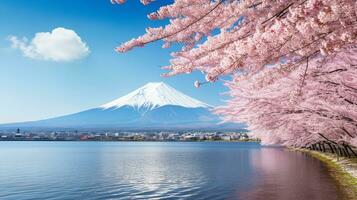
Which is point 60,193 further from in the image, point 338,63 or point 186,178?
point 338,63

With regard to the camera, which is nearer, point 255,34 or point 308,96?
point 255,34

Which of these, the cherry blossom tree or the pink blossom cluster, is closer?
the cherry blossom tree

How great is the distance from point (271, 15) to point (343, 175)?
2490 centimetres

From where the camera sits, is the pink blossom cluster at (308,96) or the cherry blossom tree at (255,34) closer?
the cherry blossom tree at (255,34)

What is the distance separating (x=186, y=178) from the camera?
Answer: 35.0 metres

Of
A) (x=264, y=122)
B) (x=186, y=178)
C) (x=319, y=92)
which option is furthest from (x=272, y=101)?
(x=186, y=178)

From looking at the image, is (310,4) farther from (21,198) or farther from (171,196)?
(21,198)

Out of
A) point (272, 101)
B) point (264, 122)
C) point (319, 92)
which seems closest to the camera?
point (319, 92)

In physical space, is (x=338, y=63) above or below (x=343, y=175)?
above

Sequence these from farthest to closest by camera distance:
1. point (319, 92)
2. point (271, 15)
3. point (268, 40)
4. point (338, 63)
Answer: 1. point (319, 92)
2. point (338, 63)
3. point (271, 15)
4. point (268, 40)

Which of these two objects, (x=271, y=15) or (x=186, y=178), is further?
(x=186, y=178)

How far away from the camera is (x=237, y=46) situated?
5.25 m

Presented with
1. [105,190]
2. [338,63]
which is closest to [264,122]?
[338,63]

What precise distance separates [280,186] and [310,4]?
77.1ft
